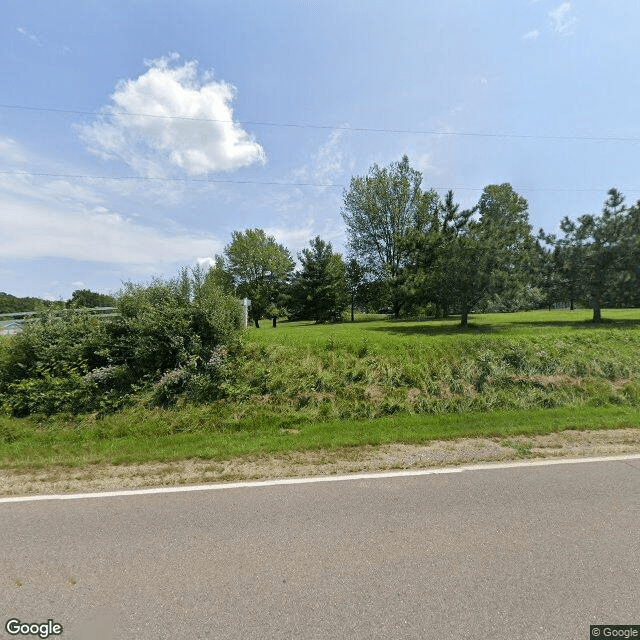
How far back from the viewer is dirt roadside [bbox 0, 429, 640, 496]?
480cm

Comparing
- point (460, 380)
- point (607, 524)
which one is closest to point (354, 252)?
point (460, 380)

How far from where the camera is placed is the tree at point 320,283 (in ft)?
107

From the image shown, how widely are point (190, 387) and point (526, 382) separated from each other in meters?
9.75

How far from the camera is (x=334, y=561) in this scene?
3031 mm

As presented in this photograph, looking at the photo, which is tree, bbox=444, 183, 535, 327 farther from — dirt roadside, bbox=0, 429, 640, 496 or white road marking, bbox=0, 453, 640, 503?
white road marking, bbox=0, 453, 640, 503

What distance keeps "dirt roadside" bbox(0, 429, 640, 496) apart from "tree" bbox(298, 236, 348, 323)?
26.9 m

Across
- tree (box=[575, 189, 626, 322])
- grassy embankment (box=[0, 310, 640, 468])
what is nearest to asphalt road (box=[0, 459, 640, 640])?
grassy embankment (box=[0, 310, 640, 468])

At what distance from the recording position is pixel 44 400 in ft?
27.6

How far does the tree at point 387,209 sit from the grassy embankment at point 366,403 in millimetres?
21523

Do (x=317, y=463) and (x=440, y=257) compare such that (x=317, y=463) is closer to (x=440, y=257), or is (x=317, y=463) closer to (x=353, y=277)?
(x=440, y=257)

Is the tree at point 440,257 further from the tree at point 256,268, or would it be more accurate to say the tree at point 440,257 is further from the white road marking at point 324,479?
the tree at point 256,268

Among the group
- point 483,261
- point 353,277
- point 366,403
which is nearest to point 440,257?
point 483,261

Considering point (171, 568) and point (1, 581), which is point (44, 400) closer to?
point (1, 581)

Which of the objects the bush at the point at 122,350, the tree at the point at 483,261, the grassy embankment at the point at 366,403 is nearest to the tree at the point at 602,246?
the tree at the point at 483,261
